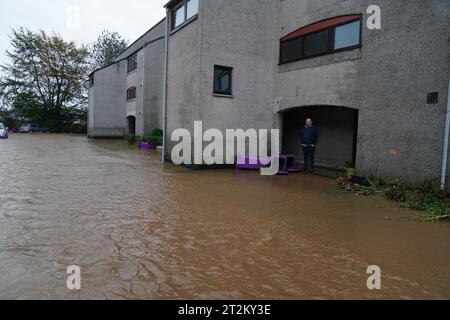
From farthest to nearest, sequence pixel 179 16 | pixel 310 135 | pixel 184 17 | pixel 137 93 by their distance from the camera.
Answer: pixel 137 93 < pixel 179 16 < pixel 184 17 < pixel 310 135

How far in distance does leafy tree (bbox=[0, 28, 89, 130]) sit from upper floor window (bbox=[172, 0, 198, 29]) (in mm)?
31050

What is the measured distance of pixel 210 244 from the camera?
465cm

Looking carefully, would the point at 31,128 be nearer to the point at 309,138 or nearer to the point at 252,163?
the point at 252,163

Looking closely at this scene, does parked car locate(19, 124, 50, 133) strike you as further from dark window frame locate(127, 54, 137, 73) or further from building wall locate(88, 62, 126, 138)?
dark window frame locate(127, 54, 137, 73)

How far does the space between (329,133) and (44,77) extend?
125 ft

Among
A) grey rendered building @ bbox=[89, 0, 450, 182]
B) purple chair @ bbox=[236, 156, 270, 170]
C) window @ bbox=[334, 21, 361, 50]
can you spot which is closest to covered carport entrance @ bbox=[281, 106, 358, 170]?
grey rendered building @ bbox=[89, 0, 450, 182]

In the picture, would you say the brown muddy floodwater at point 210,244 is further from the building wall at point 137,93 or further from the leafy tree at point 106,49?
the leafy tree at point 106,49

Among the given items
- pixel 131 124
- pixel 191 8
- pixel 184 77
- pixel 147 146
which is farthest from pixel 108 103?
pixel 191 8

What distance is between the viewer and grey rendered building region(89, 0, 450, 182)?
26.0ft

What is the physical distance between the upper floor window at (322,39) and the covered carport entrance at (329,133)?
2020 millimetres

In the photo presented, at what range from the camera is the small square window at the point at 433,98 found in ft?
25.1

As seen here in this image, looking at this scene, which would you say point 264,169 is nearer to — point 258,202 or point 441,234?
point 258,202

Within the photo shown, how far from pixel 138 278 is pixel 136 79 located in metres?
24.2

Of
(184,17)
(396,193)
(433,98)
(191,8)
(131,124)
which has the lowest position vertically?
(396,193)
